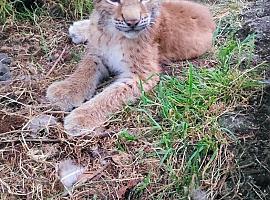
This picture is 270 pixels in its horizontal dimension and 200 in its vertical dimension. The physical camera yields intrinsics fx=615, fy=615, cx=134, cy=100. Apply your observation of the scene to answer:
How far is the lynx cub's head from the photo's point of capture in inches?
148

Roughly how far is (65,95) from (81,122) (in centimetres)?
32

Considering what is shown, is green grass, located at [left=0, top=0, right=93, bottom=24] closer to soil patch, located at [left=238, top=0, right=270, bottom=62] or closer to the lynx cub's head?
the lynx cub's head

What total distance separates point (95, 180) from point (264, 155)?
93 centimetres

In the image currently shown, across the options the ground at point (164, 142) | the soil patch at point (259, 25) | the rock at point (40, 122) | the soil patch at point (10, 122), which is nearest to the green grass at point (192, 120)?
the ground at point (164, 142)

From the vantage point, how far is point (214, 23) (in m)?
4.61

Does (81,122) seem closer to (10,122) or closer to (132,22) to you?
(10,122)

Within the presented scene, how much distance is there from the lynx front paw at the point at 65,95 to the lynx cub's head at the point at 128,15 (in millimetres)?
475

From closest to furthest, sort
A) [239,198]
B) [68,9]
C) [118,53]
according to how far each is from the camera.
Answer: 1. [239,198]
2. [118,53]
3. [68,9]

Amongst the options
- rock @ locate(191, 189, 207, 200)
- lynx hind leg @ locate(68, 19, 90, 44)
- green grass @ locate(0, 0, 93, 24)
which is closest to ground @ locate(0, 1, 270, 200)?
rock @ locate(191, 189, 207, 200)

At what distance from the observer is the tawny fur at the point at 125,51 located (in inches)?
148

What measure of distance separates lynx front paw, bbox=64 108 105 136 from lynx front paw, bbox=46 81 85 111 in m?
0.13

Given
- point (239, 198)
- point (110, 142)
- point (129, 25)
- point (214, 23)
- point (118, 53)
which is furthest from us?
point (214, 23)

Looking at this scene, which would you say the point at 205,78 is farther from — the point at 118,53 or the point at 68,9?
the point at 68,9

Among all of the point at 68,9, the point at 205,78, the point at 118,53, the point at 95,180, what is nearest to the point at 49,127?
the point at 95,180
